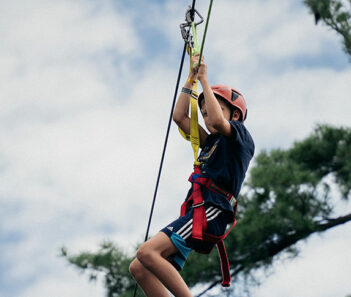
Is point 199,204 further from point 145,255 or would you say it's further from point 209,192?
point 145,255

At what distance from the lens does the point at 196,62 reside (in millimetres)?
1999

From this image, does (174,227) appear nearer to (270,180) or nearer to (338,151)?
(270,180)

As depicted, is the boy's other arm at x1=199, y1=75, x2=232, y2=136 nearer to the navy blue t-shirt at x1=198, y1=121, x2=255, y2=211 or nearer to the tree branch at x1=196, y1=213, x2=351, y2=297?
the navy blue t-shirt at x1=198, y1=121, x2=255, y2=211

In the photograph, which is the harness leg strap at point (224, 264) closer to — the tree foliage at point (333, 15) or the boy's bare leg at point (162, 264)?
the boy's bare leg at point (162, 264)

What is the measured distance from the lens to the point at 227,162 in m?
1.92

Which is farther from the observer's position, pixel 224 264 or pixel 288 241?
pixel 288 241

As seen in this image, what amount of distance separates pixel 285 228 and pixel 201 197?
4.09m

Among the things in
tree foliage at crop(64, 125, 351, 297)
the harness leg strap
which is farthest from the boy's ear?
tree foliage at crop(64, 125, 351, 297)

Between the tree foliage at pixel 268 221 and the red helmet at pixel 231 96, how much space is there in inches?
149

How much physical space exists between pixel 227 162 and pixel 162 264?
0.42 meters

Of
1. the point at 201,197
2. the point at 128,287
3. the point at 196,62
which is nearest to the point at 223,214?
the point at 201,197

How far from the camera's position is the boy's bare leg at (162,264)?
1.76 meters

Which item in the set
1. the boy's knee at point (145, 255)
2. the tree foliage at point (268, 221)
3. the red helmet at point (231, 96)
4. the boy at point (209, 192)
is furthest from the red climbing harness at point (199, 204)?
the tree foliage at point (268, 221)

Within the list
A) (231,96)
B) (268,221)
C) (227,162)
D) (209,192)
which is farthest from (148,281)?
(268,221)
